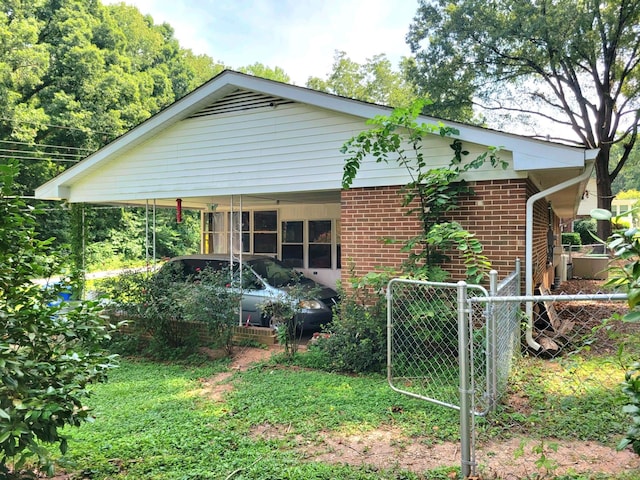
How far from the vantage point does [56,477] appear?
3012 mm

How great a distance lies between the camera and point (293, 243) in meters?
11.7

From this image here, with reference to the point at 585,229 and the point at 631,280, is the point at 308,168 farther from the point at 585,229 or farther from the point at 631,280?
the point at 585,229

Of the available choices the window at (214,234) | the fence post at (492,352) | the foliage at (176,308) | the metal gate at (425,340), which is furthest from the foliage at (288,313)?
the window at (214,234)

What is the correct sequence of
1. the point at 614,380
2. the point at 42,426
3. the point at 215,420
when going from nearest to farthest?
the point at 42,426 < the point at 215,420 < the point at 614,380

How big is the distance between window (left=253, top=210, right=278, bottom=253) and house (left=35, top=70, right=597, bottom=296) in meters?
2.26

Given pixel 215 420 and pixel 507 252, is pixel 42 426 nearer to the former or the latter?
pixel 215 420

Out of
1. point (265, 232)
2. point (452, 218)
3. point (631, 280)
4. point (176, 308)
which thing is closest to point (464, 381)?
point (631, 280)

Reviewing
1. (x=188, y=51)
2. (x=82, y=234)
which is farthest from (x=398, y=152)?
(x=188, y=51)

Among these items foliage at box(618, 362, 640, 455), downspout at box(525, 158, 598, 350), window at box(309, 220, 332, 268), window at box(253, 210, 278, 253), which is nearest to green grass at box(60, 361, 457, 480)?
foliage at box(618, 362, 640, 455)

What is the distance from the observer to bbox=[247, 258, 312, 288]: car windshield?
8445mm

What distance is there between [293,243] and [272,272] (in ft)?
9.76

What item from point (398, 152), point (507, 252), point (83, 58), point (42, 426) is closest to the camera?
point (42, 426)

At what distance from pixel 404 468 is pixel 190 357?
470cm

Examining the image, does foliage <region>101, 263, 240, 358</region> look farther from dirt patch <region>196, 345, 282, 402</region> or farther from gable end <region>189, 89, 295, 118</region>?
gable end <region>189, 89, 295, 118</region>
